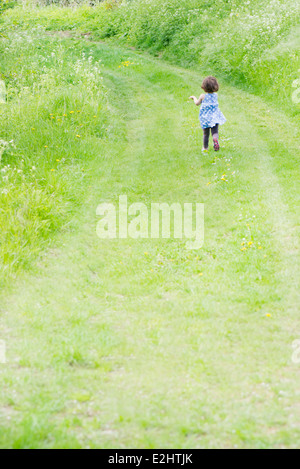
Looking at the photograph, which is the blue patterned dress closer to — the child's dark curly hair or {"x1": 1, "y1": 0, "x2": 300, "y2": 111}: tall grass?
the child's dark curly hair

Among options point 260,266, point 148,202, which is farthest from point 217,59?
point 260,266

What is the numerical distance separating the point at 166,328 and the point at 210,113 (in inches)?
239

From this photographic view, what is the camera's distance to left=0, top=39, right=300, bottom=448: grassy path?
3.77 meters

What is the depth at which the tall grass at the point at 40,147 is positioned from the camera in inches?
283

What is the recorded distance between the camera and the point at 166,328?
5035mm

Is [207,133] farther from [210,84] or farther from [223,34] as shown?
[223,34]

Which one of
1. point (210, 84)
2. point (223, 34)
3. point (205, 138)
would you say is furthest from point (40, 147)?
point (223, 34)

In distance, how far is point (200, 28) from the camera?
60.8ft

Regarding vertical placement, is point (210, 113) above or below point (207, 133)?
above

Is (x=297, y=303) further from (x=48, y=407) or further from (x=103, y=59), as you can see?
(x=103, y=59)

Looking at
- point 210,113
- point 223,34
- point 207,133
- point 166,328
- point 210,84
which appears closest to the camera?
point 166,328

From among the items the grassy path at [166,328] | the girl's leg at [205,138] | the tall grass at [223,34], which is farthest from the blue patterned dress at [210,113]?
the tall grass at [223,34]

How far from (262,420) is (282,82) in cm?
1120

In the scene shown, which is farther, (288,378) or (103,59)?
(103,59)
